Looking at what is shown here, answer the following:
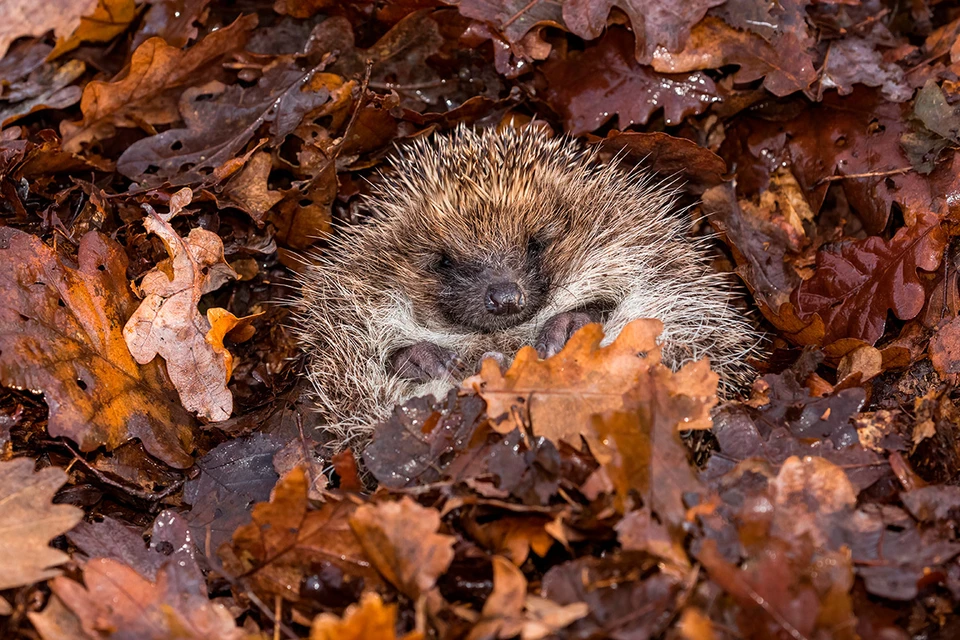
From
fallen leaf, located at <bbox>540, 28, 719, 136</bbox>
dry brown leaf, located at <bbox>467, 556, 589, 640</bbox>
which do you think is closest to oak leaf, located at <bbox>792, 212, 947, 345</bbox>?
fallen leaf, located at <bbox>540, 28, 719, 136</bbox>

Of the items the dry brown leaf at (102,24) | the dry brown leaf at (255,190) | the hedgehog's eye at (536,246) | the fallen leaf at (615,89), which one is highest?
the dry brown leaf at (102,24)

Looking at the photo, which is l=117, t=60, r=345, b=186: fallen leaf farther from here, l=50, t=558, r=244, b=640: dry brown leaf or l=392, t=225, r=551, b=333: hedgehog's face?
l=50, t=558, r=244, b=640: dry brown leaf

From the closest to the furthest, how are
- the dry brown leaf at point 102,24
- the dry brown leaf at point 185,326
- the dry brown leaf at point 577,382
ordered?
1. the dry brown leaf at point 577,382
2. the dry brown leaf at point 185,326
3. the dry brown leaf at point 102,24

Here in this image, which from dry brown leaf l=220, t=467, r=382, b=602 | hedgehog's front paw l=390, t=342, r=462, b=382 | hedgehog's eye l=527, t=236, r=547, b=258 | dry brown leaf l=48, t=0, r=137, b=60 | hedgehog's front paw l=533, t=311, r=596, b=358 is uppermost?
dry brown leaf l=48, t=0, r=137, b=60

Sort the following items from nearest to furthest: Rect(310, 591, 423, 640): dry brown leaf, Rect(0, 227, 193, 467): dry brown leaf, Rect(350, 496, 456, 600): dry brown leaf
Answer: Rect(310, 591, 423, 640): dry brown leaf
Rect(350, 496, 456, 600): dry brown leaf
Rect(0, 227, 193, 467): dry brown leaf

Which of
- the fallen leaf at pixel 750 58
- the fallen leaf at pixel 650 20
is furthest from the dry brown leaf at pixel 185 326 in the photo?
the fallen leaf at pixel 750 58

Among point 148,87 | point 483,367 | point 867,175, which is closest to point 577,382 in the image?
point 483,367

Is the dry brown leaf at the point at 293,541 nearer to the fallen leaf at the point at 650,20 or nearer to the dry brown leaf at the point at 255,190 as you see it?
the dry brown leaf at the point at 255,190
